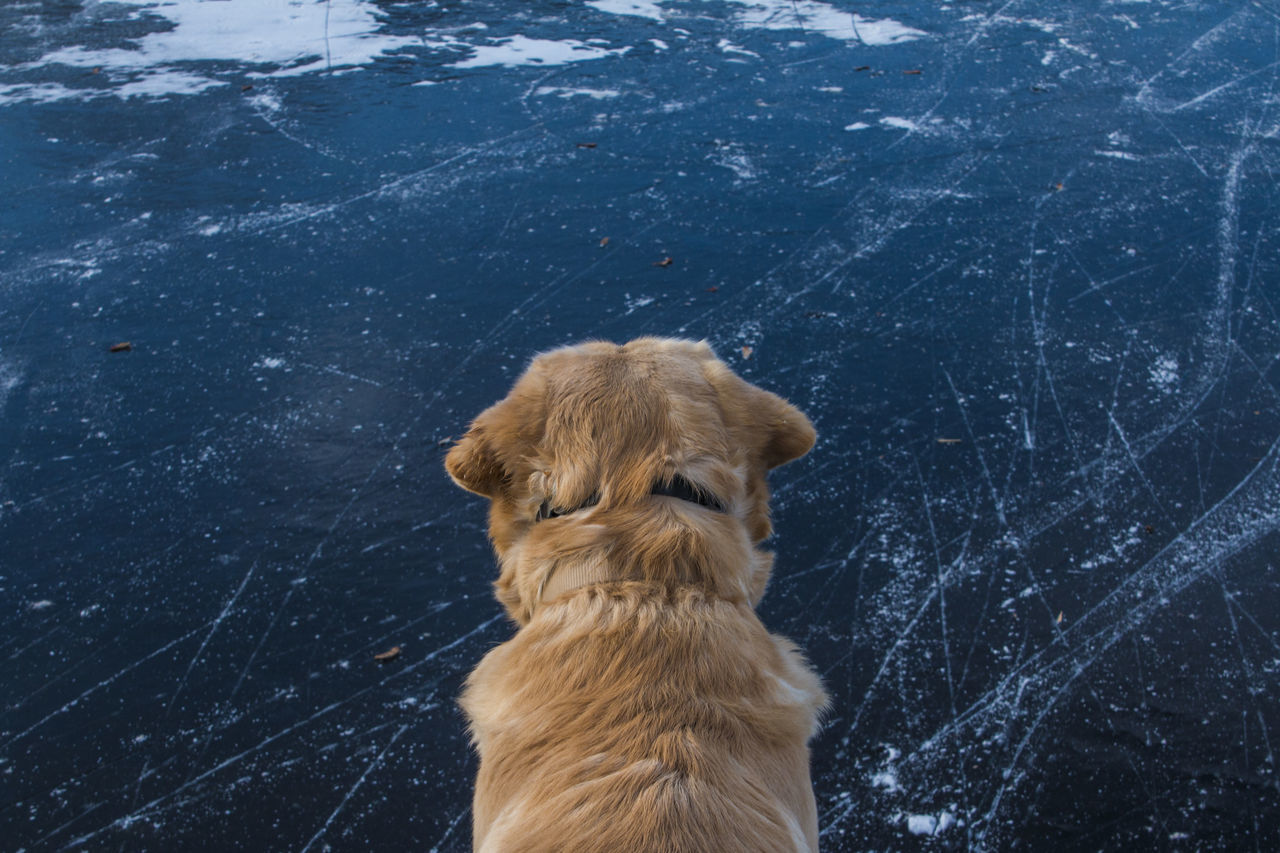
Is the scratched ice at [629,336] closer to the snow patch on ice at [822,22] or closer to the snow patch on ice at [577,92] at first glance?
the snow patch on ice at [577,92]

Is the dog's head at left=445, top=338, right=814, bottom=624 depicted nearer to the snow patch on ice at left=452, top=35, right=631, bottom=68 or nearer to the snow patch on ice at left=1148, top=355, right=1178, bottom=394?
the snow patch on ice at left=1148, top=355, right=1178, bottom=394

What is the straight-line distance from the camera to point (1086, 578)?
3600 mm

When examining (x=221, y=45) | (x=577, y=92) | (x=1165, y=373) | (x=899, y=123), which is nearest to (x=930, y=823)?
(x=1165, y=373)

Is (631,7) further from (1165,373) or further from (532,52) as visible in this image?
(1165,373)

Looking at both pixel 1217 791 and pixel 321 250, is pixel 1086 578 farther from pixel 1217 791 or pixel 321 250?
pixel 321 250

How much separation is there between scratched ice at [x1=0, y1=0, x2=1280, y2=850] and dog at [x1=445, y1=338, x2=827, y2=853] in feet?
3.64

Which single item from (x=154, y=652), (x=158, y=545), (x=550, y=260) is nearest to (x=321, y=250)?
(x=550, y=260)

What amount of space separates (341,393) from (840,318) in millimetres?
2811

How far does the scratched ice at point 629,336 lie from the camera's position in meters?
3.02

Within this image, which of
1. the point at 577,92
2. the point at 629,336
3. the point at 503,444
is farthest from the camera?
the point at 577,92

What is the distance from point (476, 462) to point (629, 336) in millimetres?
2574

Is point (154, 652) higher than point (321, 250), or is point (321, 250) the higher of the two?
point (321, 250)

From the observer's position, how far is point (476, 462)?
2332 mm

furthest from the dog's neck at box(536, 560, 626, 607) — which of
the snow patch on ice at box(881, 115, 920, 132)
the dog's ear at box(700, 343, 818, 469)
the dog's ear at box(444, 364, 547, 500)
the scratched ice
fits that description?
the snow patch on ice at box(881, 115, 920, 132)
